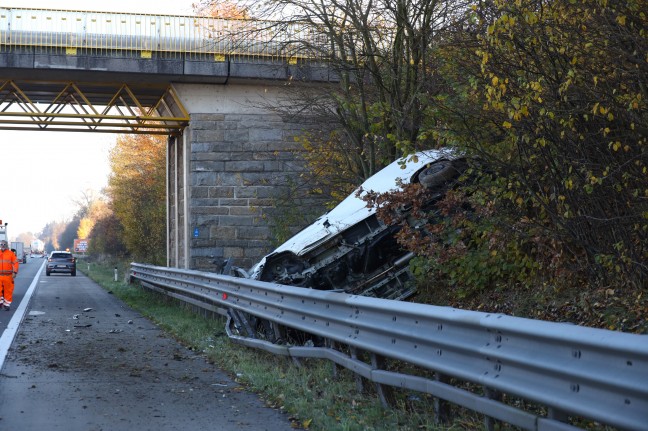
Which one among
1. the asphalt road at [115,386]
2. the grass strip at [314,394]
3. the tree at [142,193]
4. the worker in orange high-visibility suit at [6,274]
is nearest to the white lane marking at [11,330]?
the asphalt road at [115,386]

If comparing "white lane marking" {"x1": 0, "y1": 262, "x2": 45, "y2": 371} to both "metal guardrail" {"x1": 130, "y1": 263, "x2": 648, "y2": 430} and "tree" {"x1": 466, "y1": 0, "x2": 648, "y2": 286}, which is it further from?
"tree" {"x1": 466, "y1": 0, "x2": 648, "y2": 286}

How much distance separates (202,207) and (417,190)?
39.7 feet

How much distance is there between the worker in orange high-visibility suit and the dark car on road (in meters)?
30.8

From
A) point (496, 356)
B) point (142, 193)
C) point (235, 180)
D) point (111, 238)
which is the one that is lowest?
point (496, 356)

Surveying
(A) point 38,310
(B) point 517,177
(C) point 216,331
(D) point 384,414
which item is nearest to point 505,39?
(B) point 517,177

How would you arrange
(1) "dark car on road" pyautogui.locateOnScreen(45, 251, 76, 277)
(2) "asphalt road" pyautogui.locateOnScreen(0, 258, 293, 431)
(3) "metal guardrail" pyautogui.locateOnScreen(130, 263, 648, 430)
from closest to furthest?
(3) "metal guardrail" pyautogui.locateOnScreen(130, 263, 648, 430) < (2) "asphalt road" pyautogui.locateOnScreen(0, 258, 293, 431) < (1) "dark car on road" pyautogui.locateOnScreen(45, 251, 76, 277)

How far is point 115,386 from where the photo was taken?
851cm

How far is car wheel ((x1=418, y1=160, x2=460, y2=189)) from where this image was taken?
11141mm

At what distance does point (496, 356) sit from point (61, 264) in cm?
4888

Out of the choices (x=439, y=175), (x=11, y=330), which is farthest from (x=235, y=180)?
(x=439, y=175)

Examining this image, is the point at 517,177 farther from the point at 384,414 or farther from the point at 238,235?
the point at 238,235

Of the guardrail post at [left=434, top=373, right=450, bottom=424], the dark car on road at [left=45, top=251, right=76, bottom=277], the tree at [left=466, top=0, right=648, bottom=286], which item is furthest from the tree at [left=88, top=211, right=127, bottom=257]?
the guardrail post at [left=434, top=373, right=450, bottom=424]

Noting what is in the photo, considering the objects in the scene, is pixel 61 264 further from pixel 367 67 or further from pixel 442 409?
pixel 442 409

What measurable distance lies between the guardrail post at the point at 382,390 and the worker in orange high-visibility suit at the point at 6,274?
559 inches
